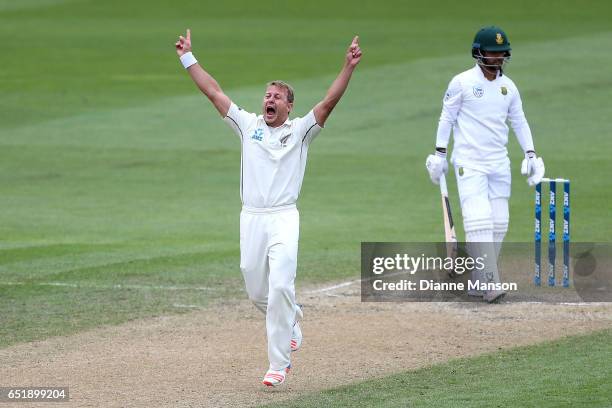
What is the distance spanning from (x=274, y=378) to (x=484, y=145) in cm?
403

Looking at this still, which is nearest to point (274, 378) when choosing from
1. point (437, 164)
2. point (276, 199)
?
point (276, 199)

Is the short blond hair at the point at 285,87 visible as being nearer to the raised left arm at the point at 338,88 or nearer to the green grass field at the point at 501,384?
the raised left arm at the point at 338,88

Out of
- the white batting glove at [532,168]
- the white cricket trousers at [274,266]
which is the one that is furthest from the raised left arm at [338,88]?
the white batting glove at [532,168]

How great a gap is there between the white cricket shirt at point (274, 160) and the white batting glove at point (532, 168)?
11.6ft

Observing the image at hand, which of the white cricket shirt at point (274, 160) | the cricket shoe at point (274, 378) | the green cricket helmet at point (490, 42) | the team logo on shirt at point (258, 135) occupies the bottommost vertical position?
the cricket shoe at point (274, 378)

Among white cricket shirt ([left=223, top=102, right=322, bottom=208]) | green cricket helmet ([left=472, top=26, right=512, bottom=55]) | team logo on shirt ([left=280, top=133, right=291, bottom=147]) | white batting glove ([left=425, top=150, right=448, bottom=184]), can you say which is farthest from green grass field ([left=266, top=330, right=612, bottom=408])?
green cricket helmet ([left=472, top=26, right=512, bottom=55])

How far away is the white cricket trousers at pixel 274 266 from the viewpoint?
8828 mm

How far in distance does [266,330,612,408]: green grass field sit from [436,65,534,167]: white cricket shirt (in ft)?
8.39

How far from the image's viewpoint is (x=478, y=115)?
39.2 ft

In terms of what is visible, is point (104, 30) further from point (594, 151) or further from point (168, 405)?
point (168, 405)

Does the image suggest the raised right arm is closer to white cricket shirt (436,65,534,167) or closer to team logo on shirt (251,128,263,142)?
team logo on shirt (251,128,263,142)

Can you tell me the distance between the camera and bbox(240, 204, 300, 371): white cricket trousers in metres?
8.83

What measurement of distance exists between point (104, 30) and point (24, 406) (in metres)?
31.6

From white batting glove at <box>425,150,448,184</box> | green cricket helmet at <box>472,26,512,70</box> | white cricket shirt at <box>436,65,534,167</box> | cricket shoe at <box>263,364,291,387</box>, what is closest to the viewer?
cricket shoe at <box>263,364,291,387</box>
